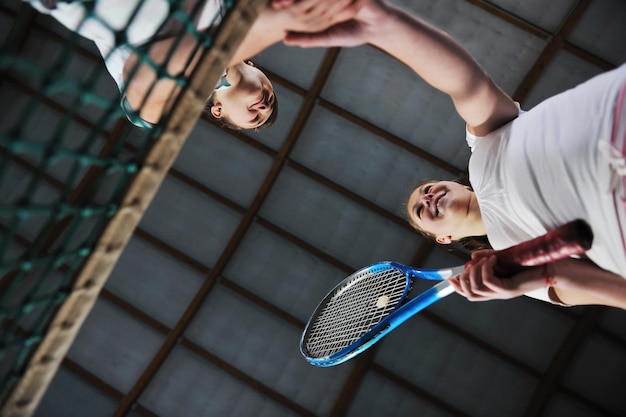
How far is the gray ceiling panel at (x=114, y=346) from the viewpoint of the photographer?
7676 mm

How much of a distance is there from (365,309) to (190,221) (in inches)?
145

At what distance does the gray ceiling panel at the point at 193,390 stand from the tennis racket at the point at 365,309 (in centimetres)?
272

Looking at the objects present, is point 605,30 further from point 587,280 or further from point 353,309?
point 587,280

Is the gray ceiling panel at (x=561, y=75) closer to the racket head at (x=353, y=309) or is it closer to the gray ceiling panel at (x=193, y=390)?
the racket head at (x=353, y=309)

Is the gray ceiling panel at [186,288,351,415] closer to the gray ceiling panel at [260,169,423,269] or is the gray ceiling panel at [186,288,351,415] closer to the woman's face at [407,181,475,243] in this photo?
the gray ceiling panel at [260,169,423,269]

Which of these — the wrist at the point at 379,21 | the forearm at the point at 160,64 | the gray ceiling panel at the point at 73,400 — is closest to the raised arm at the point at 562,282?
the wrist at the point at 379,21

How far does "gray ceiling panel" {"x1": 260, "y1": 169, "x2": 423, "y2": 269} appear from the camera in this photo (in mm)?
7473

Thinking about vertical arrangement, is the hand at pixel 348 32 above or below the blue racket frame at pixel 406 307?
above

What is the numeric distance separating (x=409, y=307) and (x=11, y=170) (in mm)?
7043

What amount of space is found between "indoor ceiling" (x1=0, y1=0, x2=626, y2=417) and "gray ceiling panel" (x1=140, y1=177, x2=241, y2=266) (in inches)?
0.9

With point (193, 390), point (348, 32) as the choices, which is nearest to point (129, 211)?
point (348, 32)

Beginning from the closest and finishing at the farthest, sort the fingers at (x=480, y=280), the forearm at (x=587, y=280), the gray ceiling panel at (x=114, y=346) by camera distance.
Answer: the forearm at (x=587, y=280) → the fingers at (x=480, y=280) → the gray ceiling panel at (x=114, y=346)

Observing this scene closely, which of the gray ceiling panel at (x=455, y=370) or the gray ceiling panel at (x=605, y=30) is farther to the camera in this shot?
the gray ceiling panel at (x=455, y=370)

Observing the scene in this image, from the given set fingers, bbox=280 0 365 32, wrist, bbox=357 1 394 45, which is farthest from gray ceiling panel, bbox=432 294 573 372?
fingers, bbox=280 0 365 32
